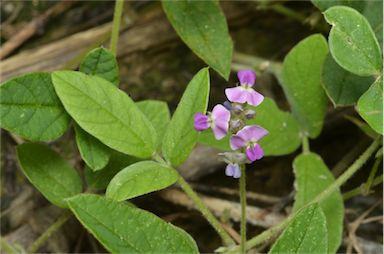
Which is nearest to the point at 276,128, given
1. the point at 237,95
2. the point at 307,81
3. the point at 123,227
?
the point at 307,81

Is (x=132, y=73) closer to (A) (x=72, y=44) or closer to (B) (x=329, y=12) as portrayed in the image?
(A) (x=72, y=44)

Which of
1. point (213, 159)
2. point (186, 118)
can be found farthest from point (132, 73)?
point (186, 118)

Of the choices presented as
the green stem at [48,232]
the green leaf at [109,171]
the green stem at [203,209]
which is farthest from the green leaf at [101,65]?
the green stem at [48,232]

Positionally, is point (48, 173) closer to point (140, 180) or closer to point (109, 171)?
point (109, 171)

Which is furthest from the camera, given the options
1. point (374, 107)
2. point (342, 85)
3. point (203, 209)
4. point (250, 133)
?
point (342, 85)

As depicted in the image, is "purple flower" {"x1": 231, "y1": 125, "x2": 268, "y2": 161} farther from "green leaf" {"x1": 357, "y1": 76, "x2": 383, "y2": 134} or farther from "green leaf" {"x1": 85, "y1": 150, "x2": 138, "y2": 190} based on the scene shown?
"green leaf" {"x1": 85, "y1": 150, "x2": 138, "y2": 190}

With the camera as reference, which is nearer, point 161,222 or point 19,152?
point 161,222

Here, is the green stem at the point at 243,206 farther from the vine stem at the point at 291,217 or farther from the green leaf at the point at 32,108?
the green leaf at the point at 32,108

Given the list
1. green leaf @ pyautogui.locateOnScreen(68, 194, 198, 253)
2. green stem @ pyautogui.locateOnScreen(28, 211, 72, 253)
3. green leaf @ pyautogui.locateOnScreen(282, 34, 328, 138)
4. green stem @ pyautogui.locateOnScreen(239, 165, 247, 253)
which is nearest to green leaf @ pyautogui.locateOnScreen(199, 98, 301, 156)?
green leaf @ pyautogui.locateOnScreen(282, 34, 328, 138)
